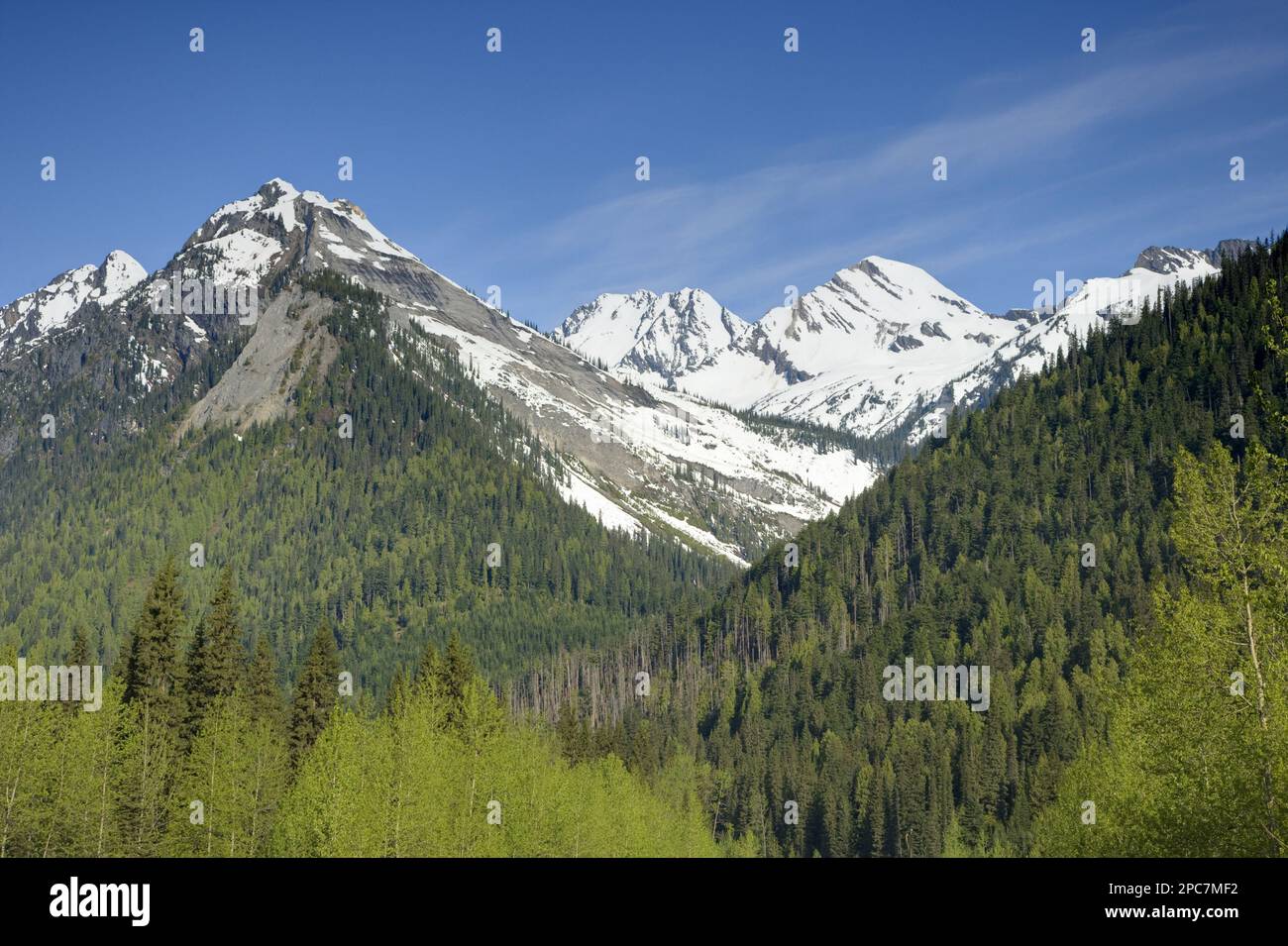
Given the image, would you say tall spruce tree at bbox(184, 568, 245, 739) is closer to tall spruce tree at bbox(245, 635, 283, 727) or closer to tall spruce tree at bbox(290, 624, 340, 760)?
tall spruce tree at bbox(245, 635, 283, 727)

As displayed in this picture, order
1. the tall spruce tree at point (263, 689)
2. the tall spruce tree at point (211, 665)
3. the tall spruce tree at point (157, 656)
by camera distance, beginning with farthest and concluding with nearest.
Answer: the tall spruce tree at point (263, 689) < the tall spruce tree at point (211, 665) < the tall spruce tree at point (157, 656)

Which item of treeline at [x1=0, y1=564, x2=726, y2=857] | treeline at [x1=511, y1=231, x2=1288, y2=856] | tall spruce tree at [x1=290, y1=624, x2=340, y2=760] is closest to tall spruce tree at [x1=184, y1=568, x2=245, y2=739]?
treeline at [x1=0, y1=564, x2=726, y2=857]

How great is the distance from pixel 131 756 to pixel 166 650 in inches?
300

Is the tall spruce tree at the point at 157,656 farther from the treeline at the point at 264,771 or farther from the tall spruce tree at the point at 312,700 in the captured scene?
the tall spruce tree at the point at 312,700

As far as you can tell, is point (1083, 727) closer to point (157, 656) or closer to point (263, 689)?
point (263, 689)

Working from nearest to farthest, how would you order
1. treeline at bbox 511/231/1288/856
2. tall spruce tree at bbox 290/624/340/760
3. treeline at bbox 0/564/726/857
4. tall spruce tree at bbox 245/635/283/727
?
1. treeline at bbox 511/231/1288/856
2. treeline at bbox 0/564/726/857
3. tall spruce tree at bbox 245/635/283/727
4. tall spruce tree at bbox 290/624/340/760

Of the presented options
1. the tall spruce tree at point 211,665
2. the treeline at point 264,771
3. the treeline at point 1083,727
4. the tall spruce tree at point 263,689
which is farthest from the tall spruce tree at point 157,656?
the treeline at point 1083,727

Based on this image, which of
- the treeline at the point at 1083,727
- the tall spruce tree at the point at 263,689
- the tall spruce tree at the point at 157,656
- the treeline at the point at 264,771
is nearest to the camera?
the treeline at the point at 1083,727

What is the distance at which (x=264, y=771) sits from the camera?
60.2 metres

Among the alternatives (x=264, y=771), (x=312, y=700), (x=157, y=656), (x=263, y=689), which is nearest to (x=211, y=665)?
(x=157, y=656)

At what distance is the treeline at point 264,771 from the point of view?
4731cm

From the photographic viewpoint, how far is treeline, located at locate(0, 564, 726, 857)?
47.3 meters
